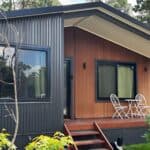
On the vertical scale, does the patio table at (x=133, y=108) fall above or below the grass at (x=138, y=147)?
above

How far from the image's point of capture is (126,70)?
13.2 meters

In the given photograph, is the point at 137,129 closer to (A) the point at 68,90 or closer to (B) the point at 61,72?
(A) the point at 68,90

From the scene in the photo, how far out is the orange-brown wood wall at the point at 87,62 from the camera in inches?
467

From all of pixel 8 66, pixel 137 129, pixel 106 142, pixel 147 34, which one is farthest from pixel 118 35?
pixel 8 66

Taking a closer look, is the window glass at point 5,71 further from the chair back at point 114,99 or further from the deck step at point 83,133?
the chair back at point 114,99

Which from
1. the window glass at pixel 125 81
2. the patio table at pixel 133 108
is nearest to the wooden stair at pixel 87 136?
the patio table at pixel 133 108

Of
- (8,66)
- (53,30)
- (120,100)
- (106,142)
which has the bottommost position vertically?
(106,142)

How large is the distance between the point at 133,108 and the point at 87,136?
12.6 feet

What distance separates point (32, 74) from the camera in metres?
8.79

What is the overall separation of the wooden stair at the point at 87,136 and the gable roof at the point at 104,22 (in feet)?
8.26

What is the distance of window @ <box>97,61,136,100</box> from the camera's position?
40.9ft

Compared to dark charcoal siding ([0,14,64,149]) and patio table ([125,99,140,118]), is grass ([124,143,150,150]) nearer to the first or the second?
dark charcoal siding ([0,14,64,149])

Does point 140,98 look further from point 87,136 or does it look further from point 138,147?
point 87,136

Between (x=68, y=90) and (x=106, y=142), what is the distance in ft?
9.04
